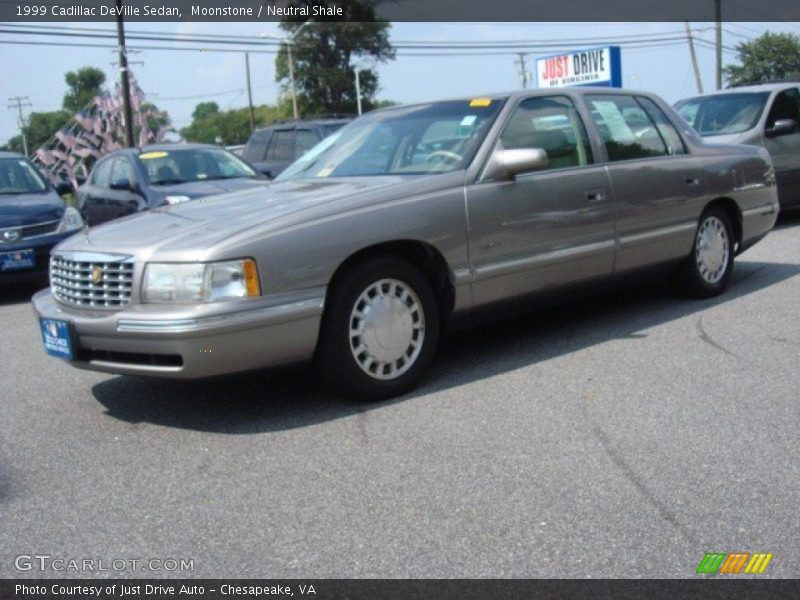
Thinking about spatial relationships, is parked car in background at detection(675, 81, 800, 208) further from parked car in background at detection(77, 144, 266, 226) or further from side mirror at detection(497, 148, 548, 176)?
side mirror at detection(497, 148, 548, 176)

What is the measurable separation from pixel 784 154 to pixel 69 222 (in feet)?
26.9

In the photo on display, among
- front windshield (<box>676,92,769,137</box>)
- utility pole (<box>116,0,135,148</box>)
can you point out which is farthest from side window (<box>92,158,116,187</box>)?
utility pole (<box>116,0,135,148</box>)

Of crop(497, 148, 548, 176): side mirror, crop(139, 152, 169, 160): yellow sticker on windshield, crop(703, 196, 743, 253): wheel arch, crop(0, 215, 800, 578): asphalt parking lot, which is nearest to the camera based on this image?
crop(0, 215, 800, 578): asphalt parking lot

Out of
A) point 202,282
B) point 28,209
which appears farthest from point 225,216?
point 28,209

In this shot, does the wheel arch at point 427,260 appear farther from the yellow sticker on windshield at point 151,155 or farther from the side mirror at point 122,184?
the yellow sticker on windshield at point 151,155

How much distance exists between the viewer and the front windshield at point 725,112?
11906mm

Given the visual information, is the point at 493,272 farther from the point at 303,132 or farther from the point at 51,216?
the point at 303,132

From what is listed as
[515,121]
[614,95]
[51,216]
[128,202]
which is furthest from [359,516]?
[128,202]

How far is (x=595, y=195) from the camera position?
6.04m

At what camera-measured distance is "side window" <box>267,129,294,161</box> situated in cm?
1559

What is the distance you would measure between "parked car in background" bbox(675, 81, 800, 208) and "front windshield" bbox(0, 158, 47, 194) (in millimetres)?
7763

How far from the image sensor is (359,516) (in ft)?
11.5

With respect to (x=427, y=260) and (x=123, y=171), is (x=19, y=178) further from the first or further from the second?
(x=427, y=260)
